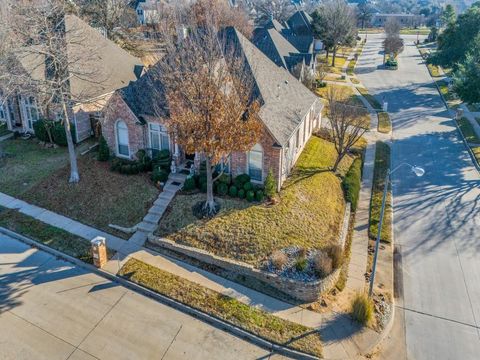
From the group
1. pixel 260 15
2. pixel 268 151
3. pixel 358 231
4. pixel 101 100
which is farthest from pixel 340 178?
pixel 260 15

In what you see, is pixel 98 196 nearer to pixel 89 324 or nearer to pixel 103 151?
pixel 103 151

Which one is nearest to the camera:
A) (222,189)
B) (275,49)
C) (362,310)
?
(362,310)

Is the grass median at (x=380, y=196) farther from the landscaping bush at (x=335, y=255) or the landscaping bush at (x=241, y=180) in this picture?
the landscaping bush at (x=241, y=180)

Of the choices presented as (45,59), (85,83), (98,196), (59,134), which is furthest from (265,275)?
(85,83)

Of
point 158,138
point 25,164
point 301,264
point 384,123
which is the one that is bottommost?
point 301,264

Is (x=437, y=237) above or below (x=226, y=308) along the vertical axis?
below

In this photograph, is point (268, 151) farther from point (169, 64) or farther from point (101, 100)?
point (101, 100)

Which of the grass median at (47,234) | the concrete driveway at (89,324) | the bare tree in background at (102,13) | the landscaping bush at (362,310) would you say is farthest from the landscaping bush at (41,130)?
the bare tree in background at (102,13)
